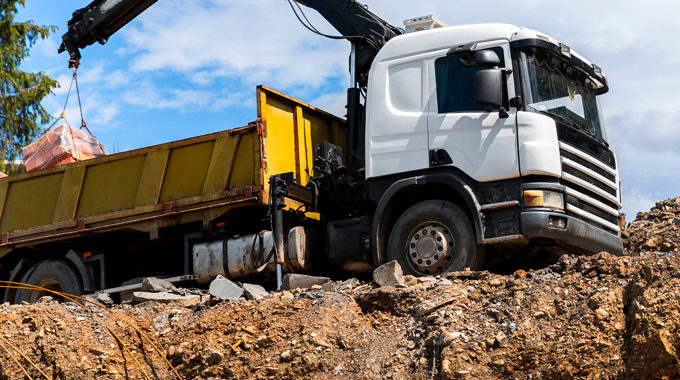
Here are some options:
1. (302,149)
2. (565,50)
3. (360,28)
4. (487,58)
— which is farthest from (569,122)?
(302,149)

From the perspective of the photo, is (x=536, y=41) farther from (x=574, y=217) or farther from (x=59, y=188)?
(x=59, y=188)

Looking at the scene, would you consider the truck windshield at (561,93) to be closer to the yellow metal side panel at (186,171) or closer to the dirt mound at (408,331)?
the dirt mound at (408,331)

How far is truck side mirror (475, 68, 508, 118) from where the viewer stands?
9336 mm

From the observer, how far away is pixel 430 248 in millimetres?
9688

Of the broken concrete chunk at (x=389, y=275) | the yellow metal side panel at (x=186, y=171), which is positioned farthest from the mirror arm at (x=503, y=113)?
the yellow metal side panel at (x=186, y=171)

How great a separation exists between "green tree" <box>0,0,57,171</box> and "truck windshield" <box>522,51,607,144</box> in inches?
586

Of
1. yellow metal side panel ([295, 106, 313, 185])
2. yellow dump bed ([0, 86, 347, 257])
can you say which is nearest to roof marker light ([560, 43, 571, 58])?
yellow dump bed ([0, 86, 347, 257])

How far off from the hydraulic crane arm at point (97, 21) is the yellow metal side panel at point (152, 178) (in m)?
2.83

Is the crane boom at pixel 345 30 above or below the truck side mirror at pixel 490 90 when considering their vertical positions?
above

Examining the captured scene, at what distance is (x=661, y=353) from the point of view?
6.98 metres

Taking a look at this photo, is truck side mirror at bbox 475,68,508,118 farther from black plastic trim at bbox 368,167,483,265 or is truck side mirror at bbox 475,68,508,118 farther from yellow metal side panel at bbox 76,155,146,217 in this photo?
yellow metal side panel at bbox 76,155,146,217

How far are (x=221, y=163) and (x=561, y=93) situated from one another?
407 cm

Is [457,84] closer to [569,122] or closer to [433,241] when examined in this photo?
[569,122]

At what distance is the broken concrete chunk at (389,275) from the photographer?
9016 mm
